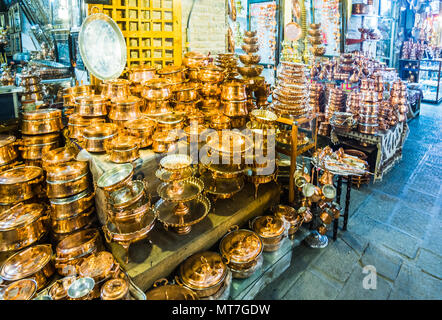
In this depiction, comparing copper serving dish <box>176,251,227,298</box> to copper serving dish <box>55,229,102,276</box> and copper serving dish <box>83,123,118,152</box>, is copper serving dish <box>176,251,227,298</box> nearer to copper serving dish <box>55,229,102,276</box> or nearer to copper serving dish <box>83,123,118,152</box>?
copper serving dish <box>55,229,102,276</box>

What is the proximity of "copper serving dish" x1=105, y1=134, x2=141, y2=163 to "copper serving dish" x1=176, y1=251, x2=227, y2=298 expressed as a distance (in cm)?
116

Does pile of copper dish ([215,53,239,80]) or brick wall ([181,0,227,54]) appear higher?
→ brick wall ([181,0,227,54])

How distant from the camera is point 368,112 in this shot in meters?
4.92

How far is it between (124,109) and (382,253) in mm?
3410

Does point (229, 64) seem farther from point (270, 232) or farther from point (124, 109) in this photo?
point (270, 232)

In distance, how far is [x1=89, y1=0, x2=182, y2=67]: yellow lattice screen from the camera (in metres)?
4.02

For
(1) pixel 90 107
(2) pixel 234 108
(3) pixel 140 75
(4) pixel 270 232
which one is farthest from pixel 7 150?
(4) pixel 270 232

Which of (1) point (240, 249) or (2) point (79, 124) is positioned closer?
(1) point (240, 249)

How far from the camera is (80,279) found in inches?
78.0

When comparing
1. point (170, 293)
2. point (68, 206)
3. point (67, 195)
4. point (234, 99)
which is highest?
point (234, 99)

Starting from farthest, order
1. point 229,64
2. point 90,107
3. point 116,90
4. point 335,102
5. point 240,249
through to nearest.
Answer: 1. point 335,102
2. point 229,64
3. point 116,90
4. point 90,107
5. point 240,249

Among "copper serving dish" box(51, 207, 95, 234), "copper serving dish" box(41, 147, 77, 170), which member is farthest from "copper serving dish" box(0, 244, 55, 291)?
"copper serving dish" box(41, 147, 77, 170)
